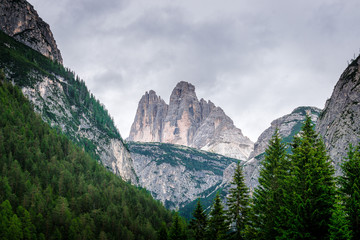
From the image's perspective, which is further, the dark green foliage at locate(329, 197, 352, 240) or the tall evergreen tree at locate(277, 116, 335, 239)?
the tall evergreen tree at locate(277, 116, 335, 239)

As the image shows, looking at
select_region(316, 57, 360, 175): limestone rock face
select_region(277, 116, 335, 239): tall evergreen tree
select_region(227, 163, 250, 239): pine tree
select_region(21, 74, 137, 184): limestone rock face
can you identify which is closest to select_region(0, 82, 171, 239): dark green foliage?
select_region(21, 74, 137, 184): limestone rock face

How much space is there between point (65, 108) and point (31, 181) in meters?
101

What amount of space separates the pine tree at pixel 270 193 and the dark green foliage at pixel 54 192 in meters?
56.5

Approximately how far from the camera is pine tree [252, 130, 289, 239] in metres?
29.2

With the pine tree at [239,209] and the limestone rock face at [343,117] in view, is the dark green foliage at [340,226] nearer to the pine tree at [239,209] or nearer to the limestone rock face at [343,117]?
the pine tree at [239,209]

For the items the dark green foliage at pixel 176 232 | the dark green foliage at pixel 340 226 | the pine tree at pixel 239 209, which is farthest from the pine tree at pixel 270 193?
the dark green foliage at pixel 176 232

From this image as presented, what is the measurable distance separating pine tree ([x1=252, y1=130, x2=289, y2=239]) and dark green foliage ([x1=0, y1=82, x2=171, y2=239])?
56.5 m

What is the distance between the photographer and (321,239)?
22438 mm

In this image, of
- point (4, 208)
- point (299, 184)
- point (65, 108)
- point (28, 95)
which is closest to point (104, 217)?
point (4, 208)

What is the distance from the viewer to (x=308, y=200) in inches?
896

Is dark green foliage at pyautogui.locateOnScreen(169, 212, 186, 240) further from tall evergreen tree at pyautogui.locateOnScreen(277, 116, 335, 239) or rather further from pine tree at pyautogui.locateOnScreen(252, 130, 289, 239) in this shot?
tall evergreen tree at pyautogui.locateOnScreen(277, 116, 335, 239)

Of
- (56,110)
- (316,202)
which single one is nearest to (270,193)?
(316,202)

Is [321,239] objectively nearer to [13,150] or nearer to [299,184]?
[299,184]

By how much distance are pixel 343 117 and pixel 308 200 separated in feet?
249
